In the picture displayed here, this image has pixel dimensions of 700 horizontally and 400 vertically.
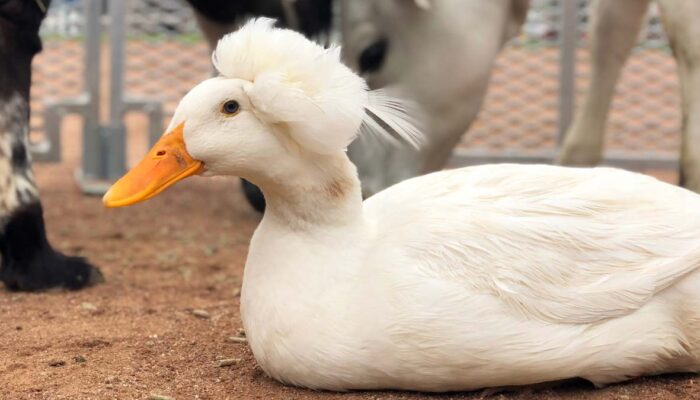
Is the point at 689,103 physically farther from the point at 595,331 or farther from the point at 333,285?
the point at 333,285

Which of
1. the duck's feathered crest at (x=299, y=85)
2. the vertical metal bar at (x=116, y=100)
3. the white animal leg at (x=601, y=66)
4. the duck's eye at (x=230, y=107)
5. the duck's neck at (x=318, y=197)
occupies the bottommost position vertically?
the vertical metal bar at (x=116, y=100)

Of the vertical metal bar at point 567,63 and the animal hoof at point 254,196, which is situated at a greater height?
the vertical metal bar at point 567,63

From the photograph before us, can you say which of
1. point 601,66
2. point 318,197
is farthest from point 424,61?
point 318,197

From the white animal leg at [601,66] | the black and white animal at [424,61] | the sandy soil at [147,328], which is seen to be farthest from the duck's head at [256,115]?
the white animal leg at [601,66]

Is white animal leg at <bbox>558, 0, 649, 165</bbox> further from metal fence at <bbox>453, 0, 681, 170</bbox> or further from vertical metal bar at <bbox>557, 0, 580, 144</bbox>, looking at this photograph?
metal fence at <bbox>453, 0, 681, 170</bbox>

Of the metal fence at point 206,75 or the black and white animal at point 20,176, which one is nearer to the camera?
the black and white animal at point 20,176

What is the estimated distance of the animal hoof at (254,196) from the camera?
4.26m

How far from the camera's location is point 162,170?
6.42ft

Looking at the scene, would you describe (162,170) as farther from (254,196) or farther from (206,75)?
(206,75)

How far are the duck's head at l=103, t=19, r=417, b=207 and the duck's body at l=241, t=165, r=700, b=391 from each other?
166mm

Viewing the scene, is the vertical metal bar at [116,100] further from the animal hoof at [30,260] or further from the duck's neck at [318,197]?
the duck's neck at [318,197]

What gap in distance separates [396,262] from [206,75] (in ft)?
12.3

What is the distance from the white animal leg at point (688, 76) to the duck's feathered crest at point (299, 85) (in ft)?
4.20

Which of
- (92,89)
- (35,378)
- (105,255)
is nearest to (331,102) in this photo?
(35,378)
